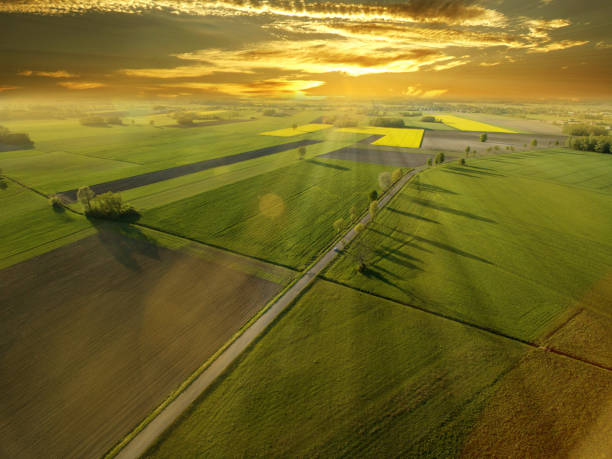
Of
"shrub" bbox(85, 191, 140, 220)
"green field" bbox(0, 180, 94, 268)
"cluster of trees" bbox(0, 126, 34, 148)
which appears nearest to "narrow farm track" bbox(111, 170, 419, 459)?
"green field" bbox(0, 180, 94, 268)

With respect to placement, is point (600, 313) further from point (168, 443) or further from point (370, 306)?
point (168, 443)

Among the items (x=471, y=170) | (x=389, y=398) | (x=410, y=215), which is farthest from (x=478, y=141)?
(x=389, y=398)

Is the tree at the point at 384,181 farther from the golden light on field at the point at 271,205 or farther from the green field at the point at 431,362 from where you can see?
the golden light on field at the point at 271,205

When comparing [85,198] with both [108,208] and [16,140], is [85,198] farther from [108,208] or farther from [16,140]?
[16,140]

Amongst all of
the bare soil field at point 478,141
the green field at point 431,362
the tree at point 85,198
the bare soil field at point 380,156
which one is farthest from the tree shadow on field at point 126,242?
the bare soil field at point 478,141

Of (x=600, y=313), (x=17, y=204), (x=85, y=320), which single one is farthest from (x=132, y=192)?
(x=600, y=313)
